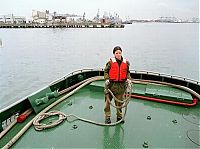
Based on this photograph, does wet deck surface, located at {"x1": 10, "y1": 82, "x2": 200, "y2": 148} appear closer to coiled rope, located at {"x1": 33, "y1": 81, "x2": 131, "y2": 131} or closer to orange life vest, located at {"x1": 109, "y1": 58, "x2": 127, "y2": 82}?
coiled rope, located at {"x1": 33, "y1": 81, "x2": 131, "y2": 131}

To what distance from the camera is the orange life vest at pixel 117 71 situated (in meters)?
3.71

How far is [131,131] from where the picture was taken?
3869 mm

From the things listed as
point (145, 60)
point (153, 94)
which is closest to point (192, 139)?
point (153, 94)

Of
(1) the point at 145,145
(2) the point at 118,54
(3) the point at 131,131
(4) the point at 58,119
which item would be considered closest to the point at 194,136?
(1) the point at 145,145

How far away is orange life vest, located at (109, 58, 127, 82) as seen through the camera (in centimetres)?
371

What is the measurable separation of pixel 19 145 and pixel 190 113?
11.9 ft

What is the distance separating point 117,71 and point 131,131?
1.19 meters

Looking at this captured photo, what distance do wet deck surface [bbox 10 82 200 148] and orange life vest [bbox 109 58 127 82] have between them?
1.00 m

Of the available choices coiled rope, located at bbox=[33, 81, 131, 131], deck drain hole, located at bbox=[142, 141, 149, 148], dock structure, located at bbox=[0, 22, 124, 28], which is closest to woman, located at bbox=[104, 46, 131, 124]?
coiled rope, located at bbox=[33, 81, 131, 131]

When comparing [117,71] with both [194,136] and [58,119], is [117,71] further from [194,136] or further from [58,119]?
[194,136]

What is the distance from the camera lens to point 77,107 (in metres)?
4.91

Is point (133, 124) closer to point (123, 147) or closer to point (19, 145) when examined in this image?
point (123, 147)

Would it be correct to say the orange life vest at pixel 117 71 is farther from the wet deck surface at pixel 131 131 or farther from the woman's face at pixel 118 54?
the wet deck surface at pixel 131 131

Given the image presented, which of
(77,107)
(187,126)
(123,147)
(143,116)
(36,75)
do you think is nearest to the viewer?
(123,147)
